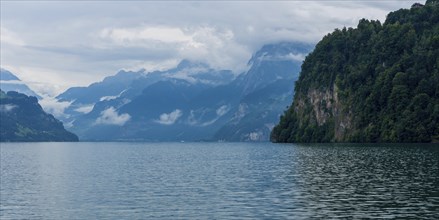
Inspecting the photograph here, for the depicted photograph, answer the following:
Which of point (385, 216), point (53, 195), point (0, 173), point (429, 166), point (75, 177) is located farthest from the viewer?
point (0, 173)

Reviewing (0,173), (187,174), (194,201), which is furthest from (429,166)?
(0,173)

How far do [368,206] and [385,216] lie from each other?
6.94 m

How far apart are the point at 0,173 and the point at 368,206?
95.7 meters

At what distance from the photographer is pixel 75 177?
12912 centimetres

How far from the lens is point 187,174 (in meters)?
131

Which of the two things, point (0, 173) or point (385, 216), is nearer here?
point (385, 216)

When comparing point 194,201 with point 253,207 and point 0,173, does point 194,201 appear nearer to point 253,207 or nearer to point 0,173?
point 253,207

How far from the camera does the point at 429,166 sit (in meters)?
121

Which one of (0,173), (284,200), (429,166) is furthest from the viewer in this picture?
(0,173)

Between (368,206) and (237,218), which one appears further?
(368,206)

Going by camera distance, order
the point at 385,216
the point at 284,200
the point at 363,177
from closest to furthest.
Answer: the point at 385,216
the point at 284,200
the point at 363,177

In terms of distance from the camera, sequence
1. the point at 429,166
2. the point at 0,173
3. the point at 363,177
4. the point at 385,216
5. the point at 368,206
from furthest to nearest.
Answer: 1. the point at 0,173
2. the point at 429,166
3. the point at 363,177
4. the point at 368,206
5. the point at 385,216

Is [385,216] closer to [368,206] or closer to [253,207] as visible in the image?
[368,206]

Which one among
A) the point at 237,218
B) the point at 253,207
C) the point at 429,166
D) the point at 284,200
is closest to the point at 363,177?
the point at 429,166
